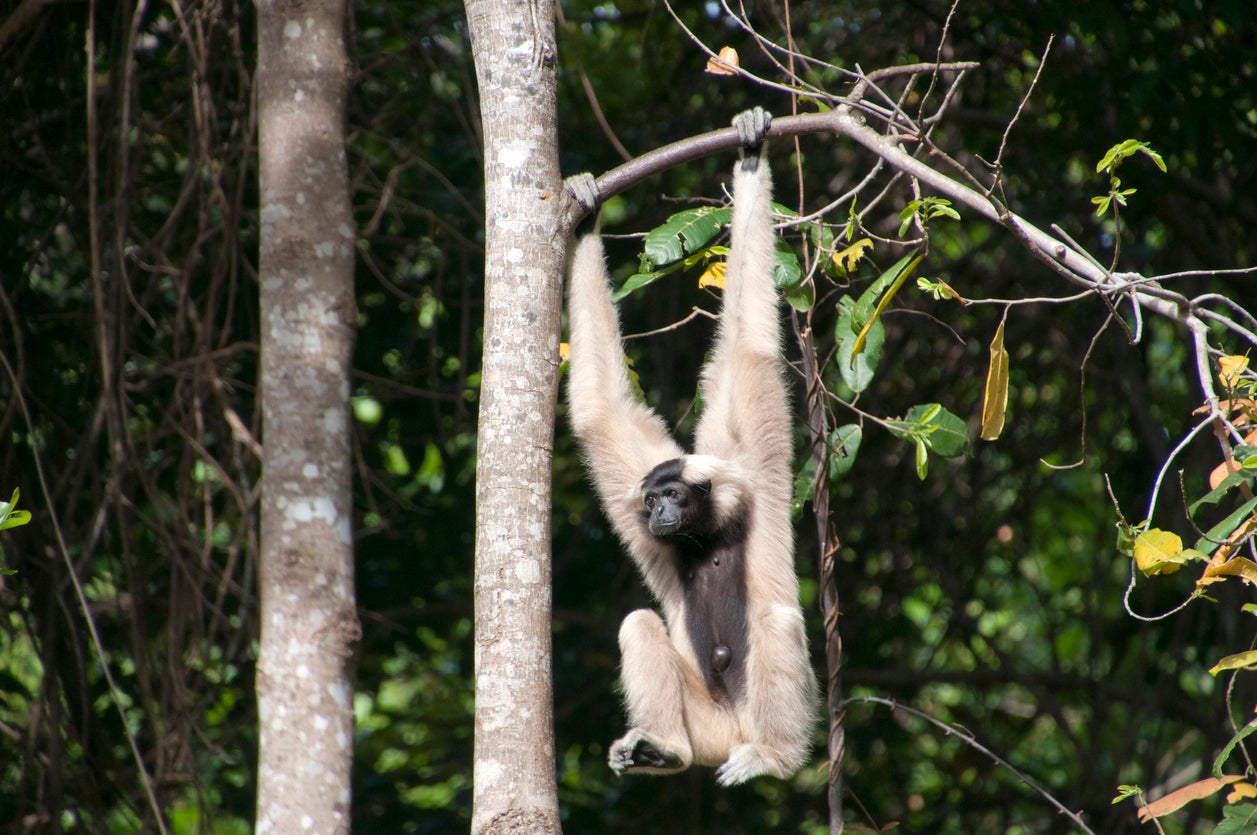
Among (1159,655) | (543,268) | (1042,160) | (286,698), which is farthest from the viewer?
(1159,655)

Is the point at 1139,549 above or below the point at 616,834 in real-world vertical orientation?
above

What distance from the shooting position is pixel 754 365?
490 centimetres

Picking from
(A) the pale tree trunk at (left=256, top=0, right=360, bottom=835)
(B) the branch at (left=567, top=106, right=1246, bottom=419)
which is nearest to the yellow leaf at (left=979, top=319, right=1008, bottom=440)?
(B) the branch at (left=567, top=106, right=1246, bottom=419)

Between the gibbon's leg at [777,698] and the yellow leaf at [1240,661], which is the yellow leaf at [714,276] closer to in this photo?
the gibbon's leg at [777,698]

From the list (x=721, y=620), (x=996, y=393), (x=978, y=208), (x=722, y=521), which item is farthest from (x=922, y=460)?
(x=721, y=620)

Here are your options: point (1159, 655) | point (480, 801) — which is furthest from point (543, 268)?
point (1159, 655)

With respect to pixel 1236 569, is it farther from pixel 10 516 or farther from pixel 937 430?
pixel 10 516

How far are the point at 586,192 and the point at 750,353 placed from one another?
→ 1.18 meters

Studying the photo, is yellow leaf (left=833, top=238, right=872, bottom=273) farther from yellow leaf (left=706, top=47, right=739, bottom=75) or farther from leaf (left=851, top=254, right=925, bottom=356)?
yellow leaf (left=706, top=47, right=739, bottom=75)

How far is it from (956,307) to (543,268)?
542 centimetres

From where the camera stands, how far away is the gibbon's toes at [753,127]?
4.32 m

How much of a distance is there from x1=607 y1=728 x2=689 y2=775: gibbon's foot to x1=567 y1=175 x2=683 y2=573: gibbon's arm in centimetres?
101

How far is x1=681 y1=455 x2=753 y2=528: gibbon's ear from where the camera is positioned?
497 centimetres

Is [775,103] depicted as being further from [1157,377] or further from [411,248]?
[1157,377]
